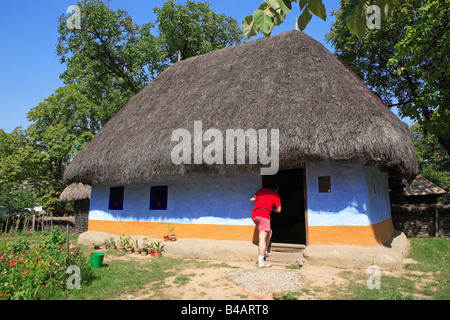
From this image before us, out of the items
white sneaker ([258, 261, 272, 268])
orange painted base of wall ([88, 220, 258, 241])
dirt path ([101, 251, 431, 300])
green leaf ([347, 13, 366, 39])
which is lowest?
dirt path ([101, 251, 431, 300])

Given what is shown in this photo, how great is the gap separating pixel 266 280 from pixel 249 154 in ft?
9.53

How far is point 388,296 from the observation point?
4.36 meters

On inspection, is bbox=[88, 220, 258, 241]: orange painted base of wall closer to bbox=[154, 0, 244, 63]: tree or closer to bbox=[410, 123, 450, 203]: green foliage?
bbox=[154, 0, 244, 63]: tree

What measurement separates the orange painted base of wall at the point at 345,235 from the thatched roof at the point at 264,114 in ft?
5.31

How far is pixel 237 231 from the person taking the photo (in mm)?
7652

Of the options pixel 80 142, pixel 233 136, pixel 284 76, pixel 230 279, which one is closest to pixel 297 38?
pixel 284 76

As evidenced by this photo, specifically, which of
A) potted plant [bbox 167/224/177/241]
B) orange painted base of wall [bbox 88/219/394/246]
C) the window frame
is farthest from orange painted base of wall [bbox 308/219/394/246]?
the window frame

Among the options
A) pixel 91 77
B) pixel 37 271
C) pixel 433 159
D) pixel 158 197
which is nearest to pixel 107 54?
pixel 91 77

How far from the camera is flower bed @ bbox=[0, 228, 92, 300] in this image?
393 centimetres

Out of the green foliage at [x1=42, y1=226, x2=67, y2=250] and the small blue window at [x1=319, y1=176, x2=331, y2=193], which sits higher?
the small blue window at [x1=319, y1=176, x2=331, y2=193]

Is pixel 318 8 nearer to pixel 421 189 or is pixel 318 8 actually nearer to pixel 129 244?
pixel 129 244

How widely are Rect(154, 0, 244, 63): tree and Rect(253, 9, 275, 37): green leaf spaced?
60.9 ft

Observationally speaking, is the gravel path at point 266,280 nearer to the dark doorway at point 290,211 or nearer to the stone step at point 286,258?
the stone step at point 286,258
